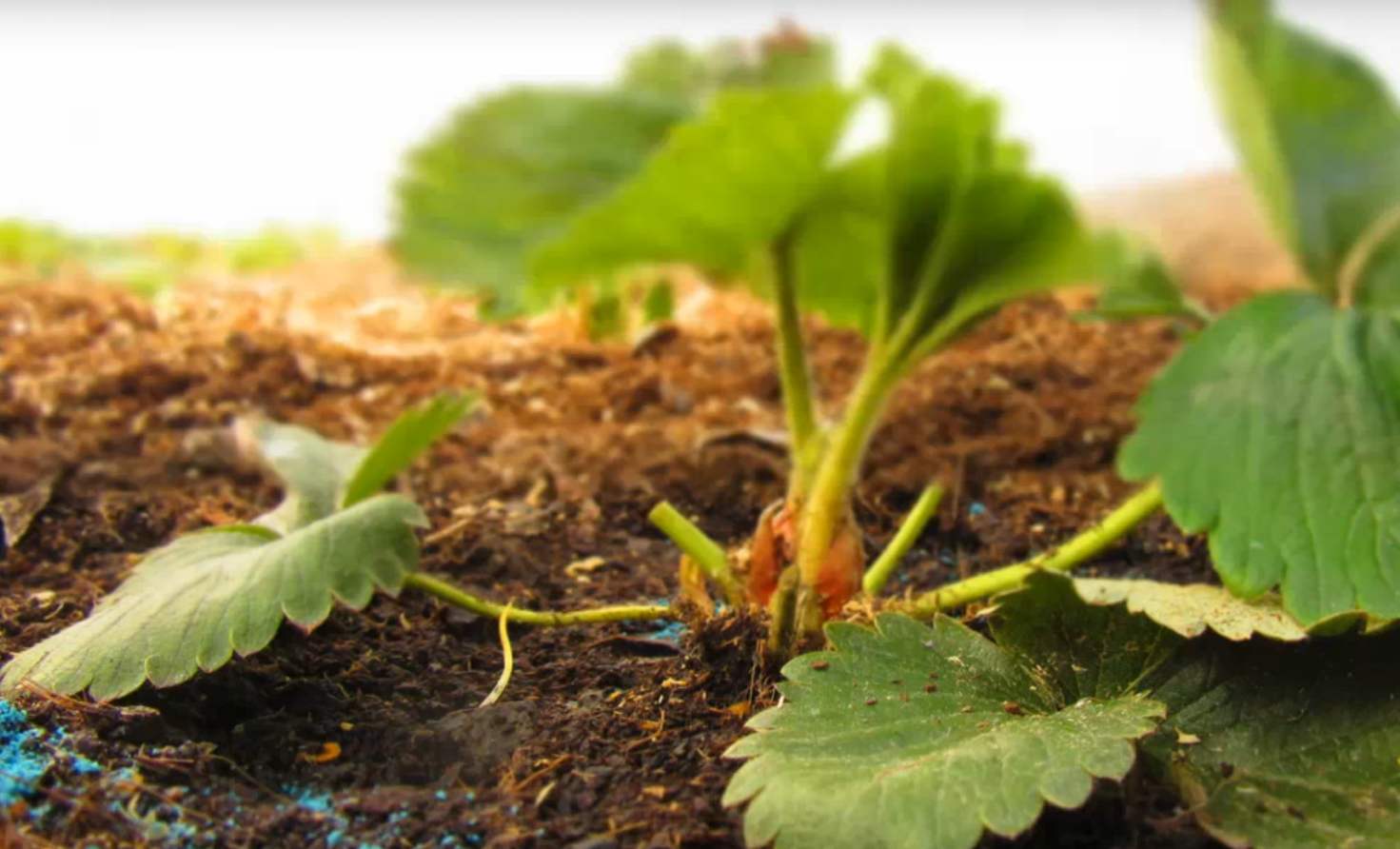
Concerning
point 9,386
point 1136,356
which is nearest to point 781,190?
point 1136,356

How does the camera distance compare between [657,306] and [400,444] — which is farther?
[657,306]

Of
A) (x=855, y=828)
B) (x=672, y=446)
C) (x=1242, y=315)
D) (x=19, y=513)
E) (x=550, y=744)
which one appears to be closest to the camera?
(x=855, y=828)

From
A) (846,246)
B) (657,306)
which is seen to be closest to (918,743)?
(846,246)

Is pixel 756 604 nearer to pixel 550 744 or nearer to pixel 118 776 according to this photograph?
pixel 550 744

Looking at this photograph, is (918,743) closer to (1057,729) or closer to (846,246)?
(1057,729)

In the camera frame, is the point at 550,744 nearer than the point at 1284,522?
Yes

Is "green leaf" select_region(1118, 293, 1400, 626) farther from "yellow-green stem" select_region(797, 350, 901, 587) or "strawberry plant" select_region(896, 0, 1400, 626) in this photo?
"yellow-green stem" select_region(797, 350, 901, 587)
